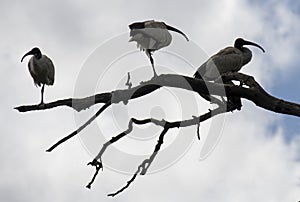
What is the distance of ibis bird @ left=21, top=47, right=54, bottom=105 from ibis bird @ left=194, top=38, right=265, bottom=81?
5.71 metres

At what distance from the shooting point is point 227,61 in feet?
42.3

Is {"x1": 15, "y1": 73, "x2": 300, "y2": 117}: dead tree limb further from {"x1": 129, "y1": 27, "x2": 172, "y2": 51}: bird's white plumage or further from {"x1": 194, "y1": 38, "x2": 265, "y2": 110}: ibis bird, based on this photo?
{"x1": 129, "y1": 27, "x2": 172, "y2": 51}: bird's white plumage

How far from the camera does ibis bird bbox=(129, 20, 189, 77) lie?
1093 cm

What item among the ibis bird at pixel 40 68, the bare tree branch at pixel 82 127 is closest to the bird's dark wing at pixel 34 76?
the ibis bird at pixel 40 68

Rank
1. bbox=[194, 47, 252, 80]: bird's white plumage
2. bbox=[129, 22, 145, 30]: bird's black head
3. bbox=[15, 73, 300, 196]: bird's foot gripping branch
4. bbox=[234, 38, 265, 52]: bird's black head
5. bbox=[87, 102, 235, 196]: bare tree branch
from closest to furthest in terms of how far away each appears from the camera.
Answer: bbox=[15, 73, 300, 196]: bird's foot gripping branch → bbox=[87, 102, 235, 196]: bare tree branch → bbox=[129, 22, 145, 30]: bird's black head → bbox=[194, 47, 252, 80]: bird's white plumage → bbox=[234, 38, 265, 52]: bird's black head

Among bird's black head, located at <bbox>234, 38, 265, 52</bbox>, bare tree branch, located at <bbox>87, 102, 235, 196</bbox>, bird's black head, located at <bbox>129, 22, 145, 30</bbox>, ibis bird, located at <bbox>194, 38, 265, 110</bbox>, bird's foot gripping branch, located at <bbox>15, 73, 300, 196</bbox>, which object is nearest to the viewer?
bird's foot gripping branch, located at <bbox>15, 73, 300, 196</bbox>

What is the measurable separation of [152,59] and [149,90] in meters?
3.43

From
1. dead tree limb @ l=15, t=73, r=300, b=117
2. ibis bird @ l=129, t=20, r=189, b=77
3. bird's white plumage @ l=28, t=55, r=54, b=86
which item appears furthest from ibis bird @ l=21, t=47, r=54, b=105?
dead tree limb @ l=15, t=73, r=300, b=117

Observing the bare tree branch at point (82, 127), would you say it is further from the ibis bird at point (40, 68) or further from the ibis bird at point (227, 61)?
the ibis bird at point (40, 68)

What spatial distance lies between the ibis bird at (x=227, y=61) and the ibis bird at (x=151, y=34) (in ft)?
3.19

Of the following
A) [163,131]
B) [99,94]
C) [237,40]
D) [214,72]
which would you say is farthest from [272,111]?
[237,40]

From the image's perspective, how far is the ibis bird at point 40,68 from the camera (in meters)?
17.0

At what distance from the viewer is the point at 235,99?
367 inches

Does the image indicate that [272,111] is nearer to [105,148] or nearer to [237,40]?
[105,148]
